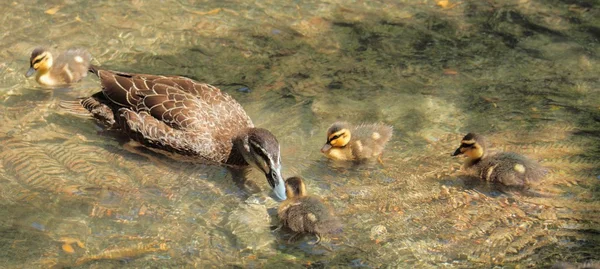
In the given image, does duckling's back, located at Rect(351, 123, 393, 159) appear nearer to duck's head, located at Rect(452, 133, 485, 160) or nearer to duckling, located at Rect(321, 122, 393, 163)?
duckling, located at Rect(321, 122, 393, 163)

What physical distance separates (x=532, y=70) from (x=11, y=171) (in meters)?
4.65

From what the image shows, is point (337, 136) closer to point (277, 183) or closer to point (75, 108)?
point (277, 183)

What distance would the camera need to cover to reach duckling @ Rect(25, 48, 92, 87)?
7.20 m

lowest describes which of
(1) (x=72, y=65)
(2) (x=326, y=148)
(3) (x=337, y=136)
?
(1) (x=72, y=65)

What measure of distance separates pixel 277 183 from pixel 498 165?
5.32 feet

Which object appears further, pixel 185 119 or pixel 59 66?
pixel 59 66

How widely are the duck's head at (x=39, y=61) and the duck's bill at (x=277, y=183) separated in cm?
256

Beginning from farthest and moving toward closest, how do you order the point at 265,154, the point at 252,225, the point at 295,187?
the point at 265,154, the point at 295,187, the point at 252,225

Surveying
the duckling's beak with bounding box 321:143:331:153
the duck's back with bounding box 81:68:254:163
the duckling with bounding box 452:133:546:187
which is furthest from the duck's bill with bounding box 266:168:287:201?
the duckling with bounding box 452:133:546:187

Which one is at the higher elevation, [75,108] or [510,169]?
[510,169]

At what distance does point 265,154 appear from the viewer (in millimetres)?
5957

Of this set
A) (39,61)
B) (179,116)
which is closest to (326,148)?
(179,116)

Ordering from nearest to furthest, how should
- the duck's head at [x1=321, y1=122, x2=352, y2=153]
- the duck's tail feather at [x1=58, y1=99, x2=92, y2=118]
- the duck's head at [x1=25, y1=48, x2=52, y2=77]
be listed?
the duck's head at [x1=321, y1=122, x2=352, y2=153], the duck's tail feather at [x1=58, y1=99, x2=92, y2=118], the duck's head at [x1=25, y1=48, x2=52, y2=77]

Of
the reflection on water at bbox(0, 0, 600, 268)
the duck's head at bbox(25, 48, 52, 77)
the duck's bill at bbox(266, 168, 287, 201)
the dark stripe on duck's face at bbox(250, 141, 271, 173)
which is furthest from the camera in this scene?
the duck's head at bbox(25, 48, 52, 77)
